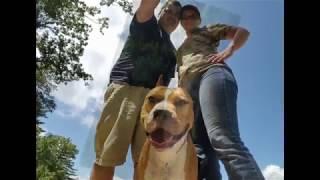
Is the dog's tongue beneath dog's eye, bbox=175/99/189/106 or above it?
beneath

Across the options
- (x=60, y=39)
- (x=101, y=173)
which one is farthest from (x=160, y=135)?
(x=60, y=39)

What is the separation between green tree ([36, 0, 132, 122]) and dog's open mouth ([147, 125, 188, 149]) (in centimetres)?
49

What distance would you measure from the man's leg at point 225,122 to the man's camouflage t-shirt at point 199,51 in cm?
6

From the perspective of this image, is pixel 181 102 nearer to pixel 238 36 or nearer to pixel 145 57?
pixel 145 57

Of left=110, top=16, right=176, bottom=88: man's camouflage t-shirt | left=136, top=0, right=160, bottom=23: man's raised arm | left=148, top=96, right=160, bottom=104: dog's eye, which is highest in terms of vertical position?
left=136, top=0, right=160, bottom=23: man's raised arm

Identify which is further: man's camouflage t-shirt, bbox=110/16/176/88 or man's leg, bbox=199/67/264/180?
man's camouflage t-shirt, bbox=110/16/176/88

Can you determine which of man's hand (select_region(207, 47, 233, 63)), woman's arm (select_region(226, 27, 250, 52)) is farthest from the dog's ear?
woman's arm (select_region(226, 27, 250, 52))

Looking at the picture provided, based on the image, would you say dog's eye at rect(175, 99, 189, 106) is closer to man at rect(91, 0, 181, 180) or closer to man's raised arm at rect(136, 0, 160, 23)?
man at rect(91, 0, 181, 180)

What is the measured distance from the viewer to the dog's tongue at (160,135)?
8.70 ft

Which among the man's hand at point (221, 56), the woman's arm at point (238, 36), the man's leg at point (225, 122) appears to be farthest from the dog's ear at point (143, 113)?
the woman's arm at point (238, 36)

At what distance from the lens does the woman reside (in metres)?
2.64

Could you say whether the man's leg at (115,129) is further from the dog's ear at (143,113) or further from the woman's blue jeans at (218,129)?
the woman's blue jeans at (218,129)
